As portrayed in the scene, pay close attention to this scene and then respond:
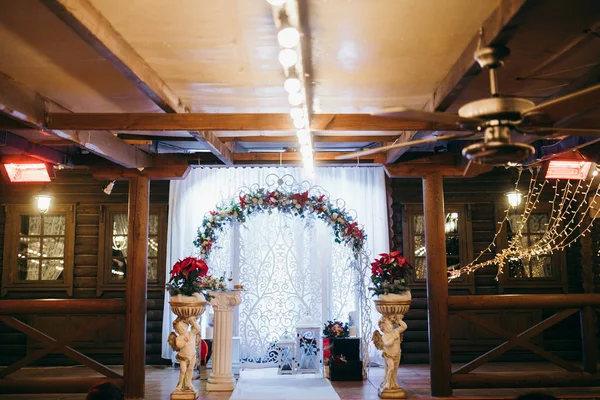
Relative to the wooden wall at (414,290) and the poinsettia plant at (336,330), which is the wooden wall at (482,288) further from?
the poinsettia plant at (336,330)

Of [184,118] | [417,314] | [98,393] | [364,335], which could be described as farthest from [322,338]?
[98,393]

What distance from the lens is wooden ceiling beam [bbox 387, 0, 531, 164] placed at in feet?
11.7

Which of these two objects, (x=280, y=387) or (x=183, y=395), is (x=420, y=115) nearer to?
(x=183, y=395)

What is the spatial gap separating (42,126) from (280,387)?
4576 mm

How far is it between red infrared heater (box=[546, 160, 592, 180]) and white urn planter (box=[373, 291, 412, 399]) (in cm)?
310

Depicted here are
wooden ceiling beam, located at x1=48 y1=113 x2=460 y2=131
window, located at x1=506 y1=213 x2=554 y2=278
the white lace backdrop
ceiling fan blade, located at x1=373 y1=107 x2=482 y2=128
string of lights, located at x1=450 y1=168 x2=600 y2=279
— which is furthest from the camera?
window, located at x1=506 y1=213 x2=554 y2=278

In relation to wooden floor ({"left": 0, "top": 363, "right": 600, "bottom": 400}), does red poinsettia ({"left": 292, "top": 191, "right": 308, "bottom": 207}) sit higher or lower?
higher

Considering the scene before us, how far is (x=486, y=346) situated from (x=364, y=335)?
291cm

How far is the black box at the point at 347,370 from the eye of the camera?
8.34 m

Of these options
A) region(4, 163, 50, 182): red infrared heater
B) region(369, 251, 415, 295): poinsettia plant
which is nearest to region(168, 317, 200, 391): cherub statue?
region(369, 251, 415, 295): poinsettia plant

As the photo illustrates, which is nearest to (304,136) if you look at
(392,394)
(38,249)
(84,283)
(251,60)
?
(251,60)

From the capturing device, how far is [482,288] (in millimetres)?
10469

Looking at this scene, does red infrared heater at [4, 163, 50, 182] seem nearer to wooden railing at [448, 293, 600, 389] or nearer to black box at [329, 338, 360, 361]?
black box at [329, 338, 360, 361]

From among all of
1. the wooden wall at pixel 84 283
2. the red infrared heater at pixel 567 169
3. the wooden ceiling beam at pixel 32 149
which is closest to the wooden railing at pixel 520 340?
the red infrared heater at pixel 567 169
